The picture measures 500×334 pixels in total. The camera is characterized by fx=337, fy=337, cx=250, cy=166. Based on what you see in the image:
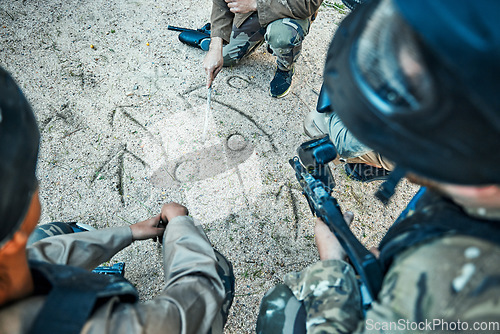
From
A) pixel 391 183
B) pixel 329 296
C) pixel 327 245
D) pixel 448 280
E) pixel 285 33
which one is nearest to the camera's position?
pixel 448 280

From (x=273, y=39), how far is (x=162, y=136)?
1161mm

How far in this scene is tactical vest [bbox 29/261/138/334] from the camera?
899 mm

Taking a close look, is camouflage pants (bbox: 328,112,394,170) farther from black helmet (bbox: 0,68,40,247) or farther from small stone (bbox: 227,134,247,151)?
black helmet (bbox: 0,68,40,247)

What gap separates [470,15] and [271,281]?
5.87ft

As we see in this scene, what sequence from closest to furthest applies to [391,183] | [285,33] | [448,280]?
[448,280], [391,183], [285,33]

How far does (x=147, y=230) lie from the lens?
1848 mm

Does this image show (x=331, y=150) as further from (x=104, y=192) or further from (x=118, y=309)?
(x=104, y=192)

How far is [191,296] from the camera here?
49.7 inches

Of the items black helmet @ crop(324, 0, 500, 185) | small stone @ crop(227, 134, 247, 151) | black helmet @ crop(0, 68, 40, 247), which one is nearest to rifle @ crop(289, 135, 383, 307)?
black helmet @ crop(324, 0, 500, 185)

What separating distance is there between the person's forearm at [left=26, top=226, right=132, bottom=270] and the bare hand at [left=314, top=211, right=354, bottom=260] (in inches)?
39.1

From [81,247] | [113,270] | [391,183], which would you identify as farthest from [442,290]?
[113,270]

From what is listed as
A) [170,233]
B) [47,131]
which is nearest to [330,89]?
[170,233]

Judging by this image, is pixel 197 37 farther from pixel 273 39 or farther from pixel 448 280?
pixel 448 280

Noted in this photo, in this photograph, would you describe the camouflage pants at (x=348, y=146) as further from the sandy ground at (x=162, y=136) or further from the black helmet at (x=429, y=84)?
the black helmet at (x=429, y=84)
